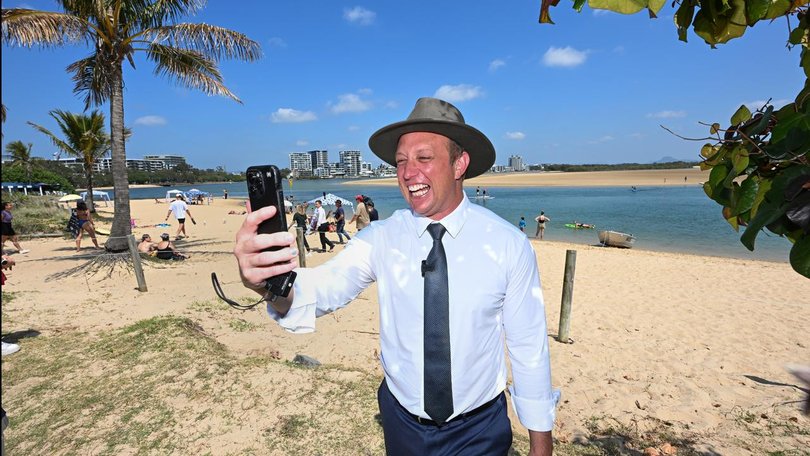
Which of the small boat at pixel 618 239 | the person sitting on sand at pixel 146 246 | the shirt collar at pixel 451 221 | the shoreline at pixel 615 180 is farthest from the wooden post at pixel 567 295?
the shoreline at pixel 615 180

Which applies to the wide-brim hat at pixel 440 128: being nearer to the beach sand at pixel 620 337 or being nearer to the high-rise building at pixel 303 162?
the beach sand at pixel 620 337

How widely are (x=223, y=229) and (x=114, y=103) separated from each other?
1419cm

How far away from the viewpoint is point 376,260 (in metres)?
2.32

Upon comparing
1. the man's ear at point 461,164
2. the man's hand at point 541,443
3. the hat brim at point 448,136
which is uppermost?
the hat brim at point 448,136

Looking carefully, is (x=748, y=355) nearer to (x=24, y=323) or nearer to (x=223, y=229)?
(x=24, y=323)

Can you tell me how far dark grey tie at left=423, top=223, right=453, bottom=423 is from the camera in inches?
82.5

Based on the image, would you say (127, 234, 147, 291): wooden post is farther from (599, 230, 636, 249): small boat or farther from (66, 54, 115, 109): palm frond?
(599, 230, 636, 249): small boat

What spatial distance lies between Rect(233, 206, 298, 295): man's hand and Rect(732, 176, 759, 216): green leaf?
1.89m

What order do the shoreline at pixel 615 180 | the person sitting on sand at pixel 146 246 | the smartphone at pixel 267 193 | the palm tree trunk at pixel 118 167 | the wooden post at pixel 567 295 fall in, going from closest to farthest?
the smartphone at pixel 267 193 → the wooden post at pixel 567 295 → the palm tree trunk at pixel 118 167 → the person sitting on sand at pixel 146 246 → the shoreline at pixel 615 180

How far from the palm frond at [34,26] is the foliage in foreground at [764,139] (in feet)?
32.6

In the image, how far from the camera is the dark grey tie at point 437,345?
2.10m

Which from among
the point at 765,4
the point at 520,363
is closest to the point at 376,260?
the point at 520,363

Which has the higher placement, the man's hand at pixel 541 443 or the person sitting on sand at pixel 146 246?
the man's hand at pixel 541 443

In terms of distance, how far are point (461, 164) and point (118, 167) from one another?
32.4ft
